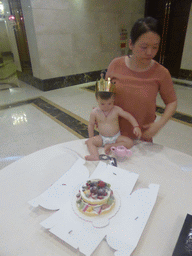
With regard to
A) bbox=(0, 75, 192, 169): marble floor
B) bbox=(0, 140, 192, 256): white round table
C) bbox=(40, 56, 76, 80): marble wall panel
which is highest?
bbox=(0, 140, 192, 256): white round table

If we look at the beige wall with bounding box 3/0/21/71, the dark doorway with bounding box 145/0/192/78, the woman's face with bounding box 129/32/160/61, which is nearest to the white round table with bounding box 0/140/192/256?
the woman's face with bounding box 129/32/160/61

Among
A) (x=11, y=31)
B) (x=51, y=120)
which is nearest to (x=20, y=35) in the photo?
(x=11, y=31)

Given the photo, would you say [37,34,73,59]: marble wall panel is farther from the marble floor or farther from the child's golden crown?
the child's golden crown

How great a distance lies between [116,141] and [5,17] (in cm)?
512

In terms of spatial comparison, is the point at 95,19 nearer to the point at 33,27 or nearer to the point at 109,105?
the point at 33,27

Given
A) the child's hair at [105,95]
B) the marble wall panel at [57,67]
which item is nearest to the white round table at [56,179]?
the child's hair at [105,95]

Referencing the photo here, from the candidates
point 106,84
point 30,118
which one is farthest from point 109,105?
point 30,118

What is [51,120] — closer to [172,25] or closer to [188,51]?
[188,51]

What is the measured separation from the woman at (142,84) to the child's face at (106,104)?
0.27 ft

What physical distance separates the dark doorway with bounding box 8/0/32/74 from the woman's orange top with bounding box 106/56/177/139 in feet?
12.8

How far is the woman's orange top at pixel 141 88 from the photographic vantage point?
99cm

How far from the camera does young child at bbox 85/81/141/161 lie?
1.01 metres

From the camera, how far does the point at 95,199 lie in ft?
2.26

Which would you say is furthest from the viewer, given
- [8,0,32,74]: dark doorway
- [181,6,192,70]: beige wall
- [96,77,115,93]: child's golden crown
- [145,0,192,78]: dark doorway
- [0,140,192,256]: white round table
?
[145,0,192,78]: dark doorway
